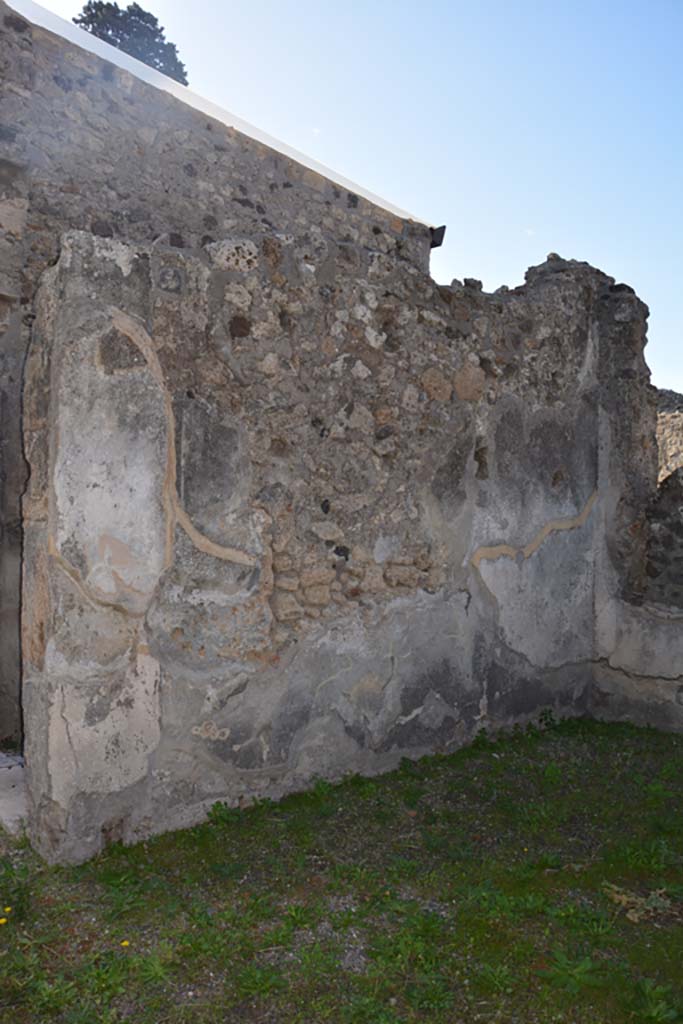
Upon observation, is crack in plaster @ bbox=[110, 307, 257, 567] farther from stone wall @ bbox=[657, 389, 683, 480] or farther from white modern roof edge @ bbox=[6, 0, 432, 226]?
stone wall @ bbox=[657, 389, 683, 480]

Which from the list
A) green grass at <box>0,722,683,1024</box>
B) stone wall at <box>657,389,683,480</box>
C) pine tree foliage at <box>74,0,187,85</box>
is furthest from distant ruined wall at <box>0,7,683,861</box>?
pine tree foliage at <box>74,0,187,85</box>

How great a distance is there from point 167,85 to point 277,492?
140 inches

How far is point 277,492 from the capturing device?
9.52 ft

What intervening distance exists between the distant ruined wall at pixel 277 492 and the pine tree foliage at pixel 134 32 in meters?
12.1

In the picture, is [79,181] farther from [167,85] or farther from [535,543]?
[535,543]

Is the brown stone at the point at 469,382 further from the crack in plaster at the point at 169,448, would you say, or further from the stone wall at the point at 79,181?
the crack in plaster at the point at 169,448

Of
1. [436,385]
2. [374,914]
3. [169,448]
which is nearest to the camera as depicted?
[374,914]

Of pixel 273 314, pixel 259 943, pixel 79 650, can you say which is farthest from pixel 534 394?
pixel 259 943

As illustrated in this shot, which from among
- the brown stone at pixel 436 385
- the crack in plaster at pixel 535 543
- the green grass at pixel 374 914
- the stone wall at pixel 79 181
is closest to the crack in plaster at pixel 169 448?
the stone wall at pixel 79 181

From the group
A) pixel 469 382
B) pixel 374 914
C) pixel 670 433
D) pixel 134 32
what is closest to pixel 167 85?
pixel 469 382

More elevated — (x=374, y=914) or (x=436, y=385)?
(x=436, y=385)

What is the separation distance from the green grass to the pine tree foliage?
1549 centimetres

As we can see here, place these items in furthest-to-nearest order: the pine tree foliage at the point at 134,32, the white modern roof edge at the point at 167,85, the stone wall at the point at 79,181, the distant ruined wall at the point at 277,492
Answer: the pine tree foliage at the point at 134,32
the white modern roof edge at the point at 167,85
the stone wall at the point at 79,181
the distant ruined wall at the point at 277,492

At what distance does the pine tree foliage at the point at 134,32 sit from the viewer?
576 inches
